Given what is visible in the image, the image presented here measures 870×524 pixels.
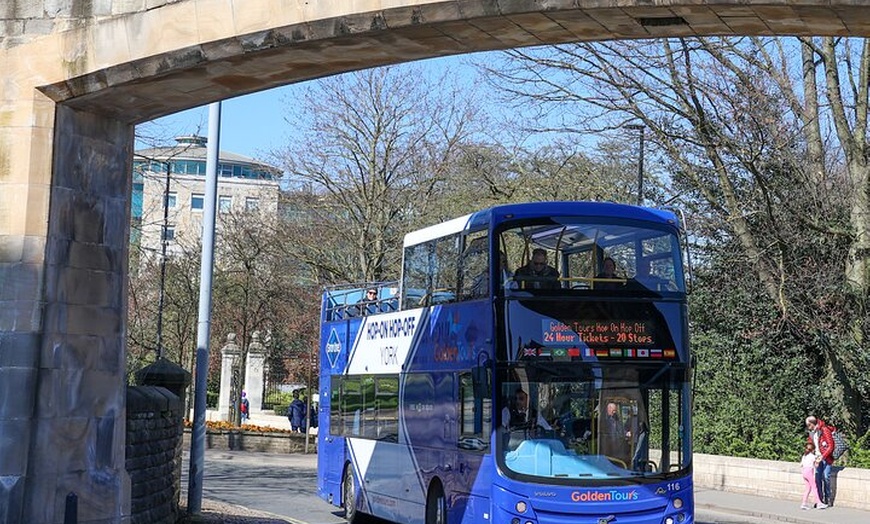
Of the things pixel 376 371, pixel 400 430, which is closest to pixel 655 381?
pixel 400 430

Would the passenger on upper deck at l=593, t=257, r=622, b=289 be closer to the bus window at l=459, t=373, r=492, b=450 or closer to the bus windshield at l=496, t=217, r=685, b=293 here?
the bus windshield at l=496, t=217, r=685, b=293

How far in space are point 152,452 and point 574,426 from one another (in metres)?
5.10

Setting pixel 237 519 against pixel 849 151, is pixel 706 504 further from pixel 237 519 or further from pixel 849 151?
pixel 237 519

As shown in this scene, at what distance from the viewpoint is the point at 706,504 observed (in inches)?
967

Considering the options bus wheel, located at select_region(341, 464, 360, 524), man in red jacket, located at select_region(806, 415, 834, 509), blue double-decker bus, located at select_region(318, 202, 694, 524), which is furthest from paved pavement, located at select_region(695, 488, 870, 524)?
blue double-decker bus, located at select_region(318, 202, 694, 524)

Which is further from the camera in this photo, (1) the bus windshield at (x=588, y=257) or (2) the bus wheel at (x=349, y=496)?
(2) the bus wheel at (x=349, y=496)

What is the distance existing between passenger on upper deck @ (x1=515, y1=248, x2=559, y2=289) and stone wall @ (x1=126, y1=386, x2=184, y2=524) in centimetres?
463

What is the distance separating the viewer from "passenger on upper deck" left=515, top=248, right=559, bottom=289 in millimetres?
14148

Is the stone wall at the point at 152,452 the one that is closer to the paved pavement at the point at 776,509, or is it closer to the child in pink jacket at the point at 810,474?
the paved pavement at the point at 776,509

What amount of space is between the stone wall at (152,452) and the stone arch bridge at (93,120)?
211 centimetres

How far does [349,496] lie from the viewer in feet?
68.1

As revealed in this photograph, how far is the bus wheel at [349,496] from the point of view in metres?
20.5

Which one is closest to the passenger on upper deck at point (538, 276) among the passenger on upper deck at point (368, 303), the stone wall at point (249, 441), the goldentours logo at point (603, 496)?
the goldentours logo at point (603, 496)

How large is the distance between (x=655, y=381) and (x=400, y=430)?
500 centimetres
